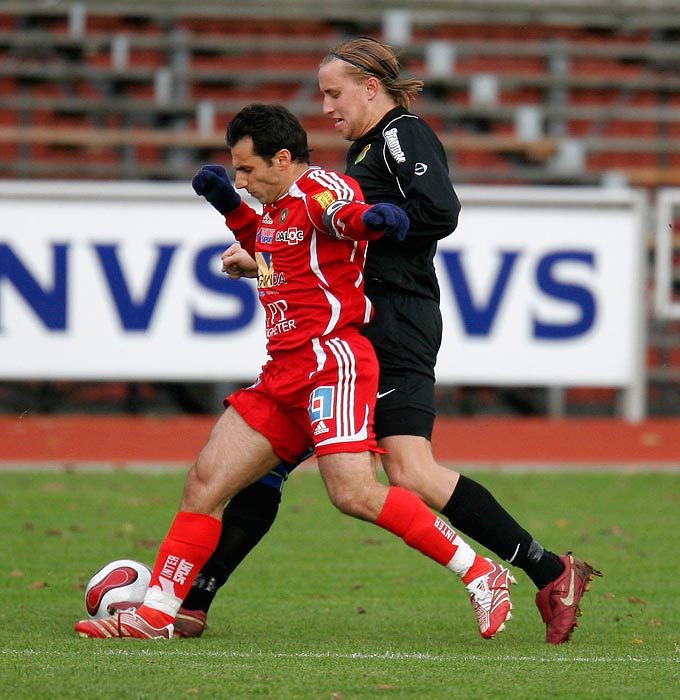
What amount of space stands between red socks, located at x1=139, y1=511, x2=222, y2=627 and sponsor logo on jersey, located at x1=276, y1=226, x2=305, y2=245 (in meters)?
1.01

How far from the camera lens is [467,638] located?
17.8 ft

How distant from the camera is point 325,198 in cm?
504

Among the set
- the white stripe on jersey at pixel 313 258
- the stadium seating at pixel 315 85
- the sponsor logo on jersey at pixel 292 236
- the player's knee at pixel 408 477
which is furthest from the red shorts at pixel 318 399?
the stadium seating at pixel 315 85

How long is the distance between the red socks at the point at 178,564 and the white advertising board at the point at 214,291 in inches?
295

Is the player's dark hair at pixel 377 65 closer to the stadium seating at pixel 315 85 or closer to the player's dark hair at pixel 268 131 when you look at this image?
the player's dark hair at pixel 268 131

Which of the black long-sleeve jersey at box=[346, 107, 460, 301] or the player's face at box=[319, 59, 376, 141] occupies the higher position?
the player's face at box=[319, 59, 376, 141]

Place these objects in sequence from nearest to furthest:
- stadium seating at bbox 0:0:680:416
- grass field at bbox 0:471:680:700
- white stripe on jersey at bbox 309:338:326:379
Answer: grass field at bbox 0:471:680:700 → white stripe on jersey at bbox 309:338:326:379 → stadium seating at bbox 0:0:680:416

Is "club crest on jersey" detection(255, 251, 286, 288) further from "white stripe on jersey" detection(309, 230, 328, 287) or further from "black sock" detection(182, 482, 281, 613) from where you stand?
"black sock" detection(182, 482, 281, 613)

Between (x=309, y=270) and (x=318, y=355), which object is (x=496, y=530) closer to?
(x=318, y=355)

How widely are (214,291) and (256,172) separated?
25.3 feet

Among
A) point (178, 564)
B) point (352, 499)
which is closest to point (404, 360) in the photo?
point (352, 499)

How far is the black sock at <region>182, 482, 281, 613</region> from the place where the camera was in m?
5.43

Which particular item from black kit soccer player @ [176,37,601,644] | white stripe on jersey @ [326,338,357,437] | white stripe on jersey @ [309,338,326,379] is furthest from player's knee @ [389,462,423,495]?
white stripe on jersey @ [309,338,326,379]

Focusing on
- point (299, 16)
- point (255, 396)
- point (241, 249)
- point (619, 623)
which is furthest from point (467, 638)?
point (299, 16)
